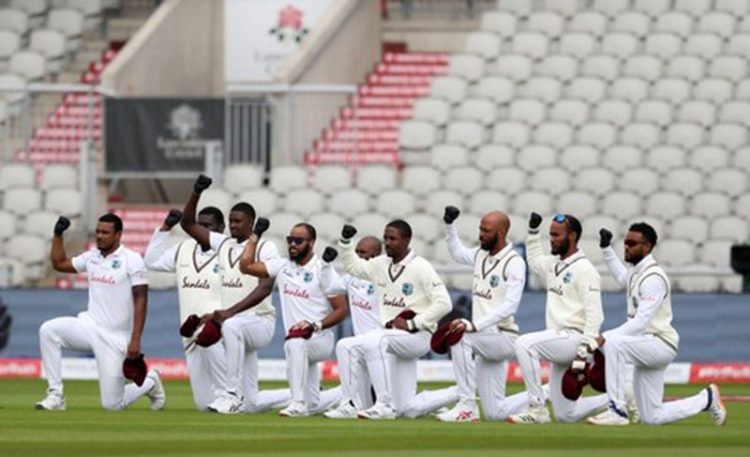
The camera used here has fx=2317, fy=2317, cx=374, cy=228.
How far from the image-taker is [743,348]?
2731 cm

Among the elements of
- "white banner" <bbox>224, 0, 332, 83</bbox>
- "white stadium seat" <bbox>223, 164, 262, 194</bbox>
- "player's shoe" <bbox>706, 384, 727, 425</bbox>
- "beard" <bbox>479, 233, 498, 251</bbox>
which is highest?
"white banner" <bbox>224, 0, 332, 83</bbox>

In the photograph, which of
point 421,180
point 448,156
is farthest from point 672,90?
point 421,180

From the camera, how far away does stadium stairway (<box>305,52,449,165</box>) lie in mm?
32375

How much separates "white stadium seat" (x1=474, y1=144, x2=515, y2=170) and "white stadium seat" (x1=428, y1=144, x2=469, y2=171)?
0.26m

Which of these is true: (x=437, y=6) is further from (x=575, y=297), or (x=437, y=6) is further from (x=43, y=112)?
(x=575, y=297)

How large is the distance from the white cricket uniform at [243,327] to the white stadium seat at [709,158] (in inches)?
449

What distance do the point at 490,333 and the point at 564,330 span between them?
735mm

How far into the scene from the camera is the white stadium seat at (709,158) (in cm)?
3038

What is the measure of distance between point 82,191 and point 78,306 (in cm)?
426

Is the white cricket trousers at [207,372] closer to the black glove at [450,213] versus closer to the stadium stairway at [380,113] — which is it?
the black glove at [450,213]

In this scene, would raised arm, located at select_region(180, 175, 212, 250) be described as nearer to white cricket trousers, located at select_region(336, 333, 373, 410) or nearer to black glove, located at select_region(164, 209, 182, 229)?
black glove, located at select_region(164, 209, 182, 229)

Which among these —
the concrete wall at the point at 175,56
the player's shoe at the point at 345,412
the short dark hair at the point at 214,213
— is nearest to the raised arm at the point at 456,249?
the player's shoe at the point at 345,412

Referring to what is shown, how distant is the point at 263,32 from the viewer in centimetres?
3600

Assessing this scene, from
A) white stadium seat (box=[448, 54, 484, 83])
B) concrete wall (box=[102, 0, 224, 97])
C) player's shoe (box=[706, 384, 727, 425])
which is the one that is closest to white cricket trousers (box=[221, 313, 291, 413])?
player's shoe (box=[706, 384, 727, 425])
